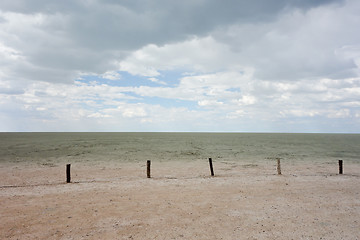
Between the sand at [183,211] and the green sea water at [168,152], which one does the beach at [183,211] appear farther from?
the green sea water at [168,152]

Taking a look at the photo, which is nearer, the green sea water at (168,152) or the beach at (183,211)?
the beach at (183,211)

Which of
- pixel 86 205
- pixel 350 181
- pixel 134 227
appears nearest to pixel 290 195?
pixel 350 181

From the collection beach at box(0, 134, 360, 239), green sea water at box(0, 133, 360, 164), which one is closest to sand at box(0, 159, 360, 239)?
beach at box(0, 134, 360, 239)

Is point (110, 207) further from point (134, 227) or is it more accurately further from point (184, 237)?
point (184, 237)

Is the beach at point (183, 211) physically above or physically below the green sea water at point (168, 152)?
above

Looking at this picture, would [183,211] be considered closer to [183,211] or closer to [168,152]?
[183,211]

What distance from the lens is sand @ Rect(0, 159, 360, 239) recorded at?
9.41 meters

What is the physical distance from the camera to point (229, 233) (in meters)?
9.34

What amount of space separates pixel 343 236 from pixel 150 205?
8.73m

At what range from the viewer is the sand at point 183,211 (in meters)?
9.41

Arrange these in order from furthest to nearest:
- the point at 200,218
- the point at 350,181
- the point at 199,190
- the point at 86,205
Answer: the point at 350,181, the point at 199,190, the point at 86,205, the point at 200,218

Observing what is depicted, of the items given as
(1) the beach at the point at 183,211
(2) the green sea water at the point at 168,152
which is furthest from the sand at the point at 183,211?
(2) the green sea water at the point at 168,152

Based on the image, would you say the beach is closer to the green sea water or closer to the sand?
the sand

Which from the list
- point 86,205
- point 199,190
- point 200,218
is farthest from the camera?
point 199,190
